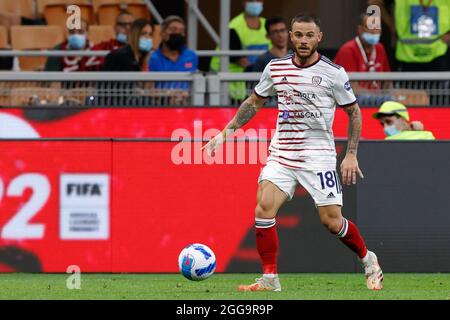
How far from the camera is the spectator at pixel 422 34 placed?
18.2m

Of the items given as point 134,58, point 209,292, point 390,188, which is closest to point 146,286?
point 209,292

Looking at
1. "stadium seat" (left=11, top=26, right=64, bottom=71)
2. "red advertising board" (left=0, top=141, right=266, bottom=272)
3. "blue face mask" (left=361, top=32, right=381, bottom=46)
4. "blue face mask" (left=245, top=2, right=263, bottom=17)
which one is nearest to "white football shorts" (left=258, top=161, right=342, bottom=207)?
"red advertising board" (left=0, top=141, right=266, bottom=272)

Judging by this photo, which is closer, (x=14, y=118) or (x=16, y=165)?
(x=16, y=165)

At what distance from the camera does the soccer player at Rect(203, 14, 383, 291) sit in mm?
11883

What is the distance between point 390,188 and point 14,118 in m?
4.32

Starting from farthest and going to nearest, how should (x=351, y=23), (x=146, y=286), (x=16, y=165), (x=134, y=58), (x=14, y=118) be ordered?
(x=351, y=23) < (x=134, y=58) < (x=14, y=118) < (x=16, y=165) < (x=146, y=286)

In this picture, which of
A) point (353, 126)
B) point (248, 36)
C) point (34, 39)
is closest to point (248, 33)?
point (248, 36)

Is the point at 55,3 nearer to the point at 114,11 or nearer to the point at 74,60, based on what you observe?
the point at 114,11

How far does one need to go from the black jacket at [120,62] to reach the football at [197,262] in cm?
548

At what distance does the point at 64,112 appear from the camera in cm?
1630

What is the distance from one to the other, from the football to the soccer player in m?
0.33

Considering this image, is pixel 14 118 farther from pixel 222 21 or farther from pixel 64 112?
pixel 222 21

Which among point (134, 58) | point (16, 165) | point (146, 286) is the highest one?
point (134, 58)

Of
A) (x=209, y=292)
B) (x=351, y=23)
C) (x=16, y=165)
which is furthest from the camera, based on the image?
(x=351, y=23)
